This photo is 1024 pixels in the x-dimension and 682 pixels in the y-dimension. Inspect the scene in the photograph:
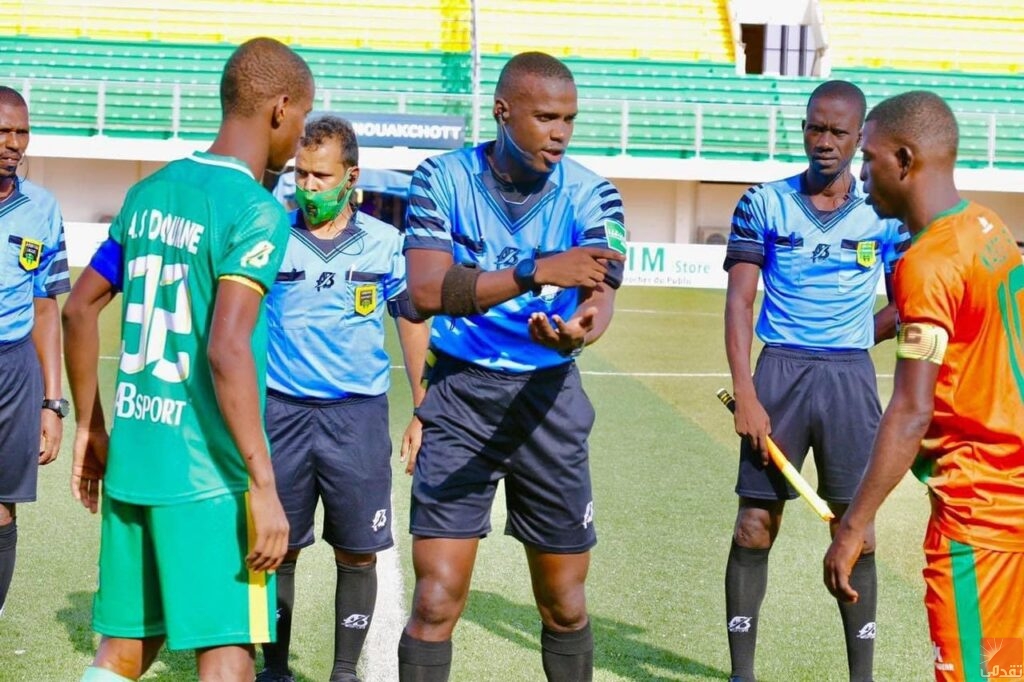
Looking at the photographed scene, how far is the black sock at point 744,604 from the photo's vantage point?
5488 mm

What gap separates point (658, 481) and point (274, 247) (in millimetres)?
Answer: 6338

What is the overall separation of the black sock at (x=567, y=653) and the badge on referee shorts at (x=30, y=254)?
2.71 m

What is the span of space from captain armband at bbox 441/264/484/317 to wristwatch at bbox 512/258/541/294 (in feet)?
0.54

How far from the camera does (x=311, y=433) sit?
5293mm

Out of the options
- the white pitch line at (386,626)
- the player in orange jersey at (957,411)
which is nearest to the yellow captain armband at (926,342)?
the player in orange jersey at (957,411)

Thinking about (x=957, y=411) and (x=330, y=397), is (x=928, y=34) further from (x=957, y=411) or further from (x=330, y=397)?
(x=957, y=411)

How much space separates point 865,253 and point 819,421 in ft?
2.36

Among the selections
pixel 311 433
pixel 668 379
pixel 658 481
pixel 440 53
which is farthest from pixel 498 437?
pixel 440 53

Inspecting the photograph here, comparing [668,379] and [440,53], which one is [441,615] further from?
[440,53]

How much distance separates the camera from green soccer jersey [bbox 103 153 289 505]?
355 centimetres

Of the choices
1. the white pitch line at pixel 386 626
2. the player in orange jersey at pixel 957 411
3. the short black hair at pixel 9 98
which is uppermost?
the short black hair at pixel 9 98

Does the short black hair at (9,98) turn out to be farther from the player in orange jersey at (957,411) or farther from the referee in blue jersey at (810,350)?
the player in orange jersey at (957,411)

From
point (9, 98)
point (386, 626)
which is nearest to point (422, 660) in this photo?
point (386, 626)

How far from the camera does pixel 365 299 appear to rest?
215 inches
